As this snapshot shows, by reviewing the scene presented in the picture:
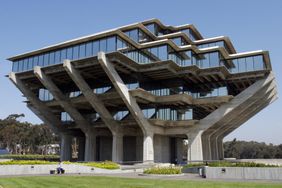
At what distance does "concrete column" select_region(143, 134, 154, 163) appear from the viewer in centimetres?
4700

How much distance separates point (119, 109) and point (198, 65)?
15088 millimetres

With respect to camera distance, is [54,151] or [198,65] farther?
[54,151]

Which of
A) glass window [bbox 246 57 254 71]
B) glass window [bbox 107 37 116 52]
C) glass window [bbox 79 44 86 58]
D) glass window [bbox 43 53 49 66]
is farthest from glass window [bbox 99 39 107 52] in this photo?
glass window [bbox 246 57 254 71]

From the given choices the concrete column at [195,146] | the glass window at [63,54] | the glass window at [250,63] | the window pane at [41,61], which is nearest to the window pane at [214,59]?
the glass window at [250,63]

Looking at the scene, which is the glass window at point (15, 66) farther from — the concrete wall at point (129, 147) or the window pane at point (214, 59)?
the window pane at point (214, 59)

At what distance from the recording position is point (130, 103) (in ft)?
142

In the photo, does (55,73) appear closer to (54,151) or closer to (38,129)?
(38,129)

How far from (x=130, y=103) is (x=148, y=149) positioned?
903 centimetres

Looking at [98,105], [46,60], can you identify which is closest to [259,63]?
[98,105]

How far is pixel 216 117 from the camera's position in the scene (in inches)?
1900

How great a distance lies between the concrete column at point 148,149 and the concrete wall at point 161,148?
4480 millimetres

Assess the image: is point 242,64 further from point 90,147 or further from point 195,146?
point 90,147

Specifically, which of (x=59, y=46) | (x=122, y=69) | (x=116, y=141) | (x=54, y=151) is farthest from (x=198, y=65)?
(x=54, y=151)

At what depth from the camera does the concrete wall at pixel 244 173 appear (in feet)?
67.9
